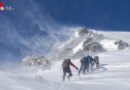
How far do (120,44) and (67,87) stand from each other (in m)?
31.8

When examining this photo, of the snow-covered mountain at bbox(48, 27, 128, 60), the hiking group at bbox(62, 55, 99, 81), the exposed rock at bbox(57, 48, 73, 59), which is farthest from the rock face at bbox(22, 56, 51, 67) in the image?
the hiking group at bbox(62, 55, 99, 81)

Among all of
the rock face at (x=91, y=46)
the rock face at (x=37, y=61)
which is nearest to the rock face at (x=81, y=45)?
the rock face at (x=91, y=46)

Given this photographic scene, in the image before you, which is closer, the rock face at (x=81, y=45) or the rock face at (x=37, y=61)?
the rock face at (x=37, y=61)

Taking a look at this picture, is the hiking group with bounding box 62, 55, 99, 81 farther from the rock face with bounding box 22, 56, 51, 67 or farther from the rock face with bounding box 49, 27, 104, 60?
the rock face with bounding box 49, 27, 104, 60

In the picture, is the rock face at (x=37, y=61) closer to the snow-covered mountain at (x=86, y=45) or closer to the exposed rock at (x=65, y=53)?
the snow-covered mountain at (x=86, y=45)

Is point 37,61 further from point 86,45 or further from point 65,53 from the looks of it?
point 86,45

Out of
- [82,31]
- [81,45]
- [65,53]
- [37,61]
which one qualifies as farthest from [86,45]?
[37,61]

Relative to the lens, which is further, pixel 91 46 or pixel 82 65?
pixel 91 46

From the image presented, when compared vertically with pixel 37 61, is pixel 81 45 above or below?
above

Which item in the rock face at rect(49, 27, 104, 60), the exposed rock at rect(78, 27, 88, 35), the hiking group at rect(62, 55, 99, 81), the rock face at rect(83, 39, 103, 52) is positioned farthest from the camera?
the exposed rock at rect(78, 27, 88, 35)

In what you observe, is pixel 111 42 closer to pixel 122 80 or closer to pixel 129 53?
pixel 129 53

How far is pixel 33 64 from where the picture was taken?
128 feet

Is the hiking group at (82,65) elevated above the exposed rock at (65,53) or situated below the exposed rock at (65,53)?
below

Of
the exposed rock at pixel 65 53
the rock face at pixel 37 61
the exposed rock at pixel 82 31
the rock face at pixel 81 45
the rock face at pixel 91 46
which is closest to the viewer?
the rock face at pixel 37 61
